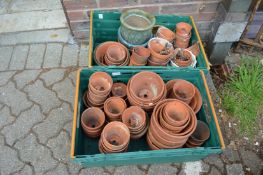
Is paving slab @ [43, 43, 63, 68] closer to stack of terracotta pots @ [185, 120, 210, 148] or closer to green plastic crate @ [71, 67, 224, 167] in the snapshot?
green plastic crate @ [71, 67, 224, 167]

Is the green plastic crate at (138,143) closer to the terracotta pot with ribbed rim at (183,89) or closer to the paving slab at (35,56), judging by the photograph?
the terracotta pot with ribbed rim at (183,89)

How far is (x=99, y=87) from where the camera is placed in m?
2.38

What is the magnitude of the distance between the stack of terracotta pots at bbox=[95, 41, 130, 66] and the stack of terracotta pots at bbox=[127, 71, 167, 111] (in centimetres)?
27

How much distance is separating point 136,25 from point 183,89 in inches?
32.4

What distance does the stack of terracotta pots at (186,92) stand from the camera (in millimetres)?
2355

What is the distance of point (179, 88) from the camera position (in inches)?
95.3

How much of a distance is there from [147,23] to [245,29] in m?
1.15

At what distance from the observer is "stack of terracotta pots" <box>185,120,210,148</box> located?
7.48 feet

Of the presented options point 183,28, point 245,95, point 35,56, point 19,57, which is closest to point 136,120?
Result: point 183,28

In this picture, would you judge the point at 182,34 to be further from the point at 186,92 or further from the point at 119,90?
the point at 119,90

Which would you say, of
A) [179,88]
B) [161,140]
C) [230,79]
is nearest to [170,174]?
[161,140]

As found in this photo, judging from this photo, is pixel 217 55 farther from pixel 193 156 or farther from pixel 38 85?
pixel 38 85

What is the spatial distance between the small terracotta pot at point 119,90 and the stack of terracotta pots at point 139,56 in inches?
9.4

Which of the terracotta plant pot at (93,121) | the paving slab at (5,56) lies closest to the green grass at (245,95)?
the terracotta plant pot at (93,121)
